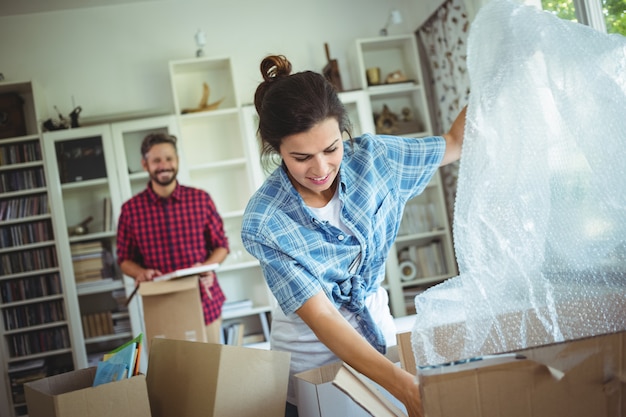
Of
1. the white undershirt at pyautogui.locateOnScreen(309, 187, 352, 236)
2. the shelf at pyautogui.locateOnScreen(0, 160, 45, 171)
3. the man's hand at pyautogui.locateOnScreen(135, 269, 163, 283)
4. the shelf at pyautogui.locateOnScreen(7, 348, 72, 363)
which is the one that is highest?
the shelf at pyautogui.locateOnScreen(0, 160, 45, 171)

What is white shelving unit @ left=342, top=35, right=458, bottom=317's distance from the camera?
15.4 feet

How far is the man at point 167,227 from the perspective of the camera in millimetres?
3445

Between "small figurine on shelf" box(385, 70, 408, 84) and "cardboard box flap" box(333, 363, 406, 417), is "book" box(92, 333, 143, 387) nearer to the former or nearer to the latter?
"cardboard box flap" box(333, 363, 406, 417)

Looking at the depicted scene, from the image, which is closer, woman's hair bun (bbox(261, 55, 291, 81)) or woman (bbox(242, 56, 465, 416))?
woman (bbox(242, 56, 465, 416))

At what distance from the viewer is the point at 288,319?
1442 mm

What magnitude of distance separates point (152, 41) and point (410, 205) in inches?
90.4

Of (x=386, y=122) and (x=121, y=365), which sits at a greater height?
(x=386, y=122)

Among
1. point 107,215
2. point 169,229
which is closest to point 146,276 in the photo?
point 169,229

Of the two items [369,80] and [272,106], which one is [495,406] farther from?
[369,80]

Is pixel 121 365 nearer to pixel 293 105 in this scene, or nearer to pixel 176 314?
pixel 293 105

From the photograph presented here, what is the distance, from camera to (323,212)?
1.41m

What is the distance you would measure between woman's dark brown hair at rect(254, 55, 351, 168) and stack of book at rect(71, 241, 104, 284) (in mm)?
3316

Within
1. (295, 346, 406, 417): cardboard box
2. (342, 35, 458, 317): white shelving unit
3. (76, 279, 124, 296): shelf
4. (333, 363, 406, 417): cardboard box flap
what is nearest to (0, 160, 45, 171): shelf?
(76, 279, 124, 296): shelf

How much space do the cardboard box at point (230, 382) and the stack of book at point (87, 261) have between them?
11.2 ft
